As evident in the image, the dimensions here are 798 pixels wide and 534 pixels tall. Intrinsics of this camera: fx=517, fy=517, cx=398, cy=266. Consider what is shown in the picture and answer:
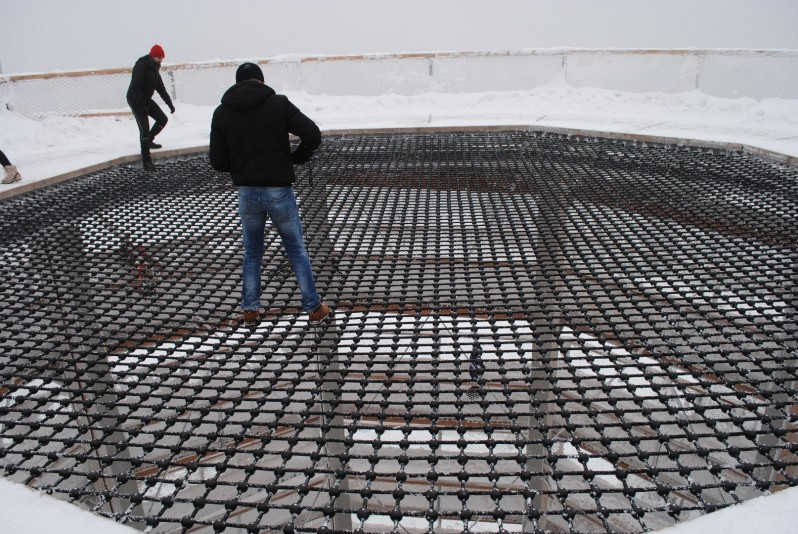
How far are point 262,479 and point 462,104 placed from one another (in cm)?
706

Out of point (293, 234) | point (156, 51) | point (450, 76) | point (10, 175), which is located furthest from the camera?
point (450, 76)

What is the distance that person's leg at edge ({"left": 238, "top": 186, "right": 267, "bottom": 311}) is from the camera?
2.52 metres

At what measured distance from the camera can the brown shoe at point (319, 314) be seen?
2.73 metres

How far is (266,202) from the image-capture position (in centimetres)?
251

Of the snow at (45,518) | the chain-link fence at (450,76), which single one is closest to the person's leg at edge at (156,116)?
the chain-link fence at (450,76)

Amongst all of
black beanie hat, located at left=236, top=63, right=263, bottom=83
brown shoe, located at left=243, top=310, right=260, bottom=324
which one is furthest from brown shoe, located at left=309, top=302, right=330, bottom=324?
black beanie hat, located at left=236, top=63, right=263, bottom=83

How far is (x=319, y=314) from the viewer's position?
9.02 feet

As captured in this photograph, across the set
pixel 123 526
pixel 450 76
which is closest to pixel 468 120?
pixel 450 76

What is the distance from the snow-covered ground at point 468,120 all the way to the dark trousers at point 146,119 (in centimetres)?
48

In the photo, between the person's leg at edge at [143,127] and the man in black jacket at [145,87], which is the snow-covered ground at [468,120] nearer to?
the person's leg at edge at [143,127]

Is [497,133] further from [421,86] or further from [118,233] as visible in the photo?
[118,233]

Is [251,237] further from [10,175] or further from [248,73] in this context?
[10,175]

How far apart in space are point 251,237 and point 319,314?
0.53 m

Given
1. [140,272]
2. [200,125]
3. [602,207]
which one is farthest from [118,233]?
[200,125]
